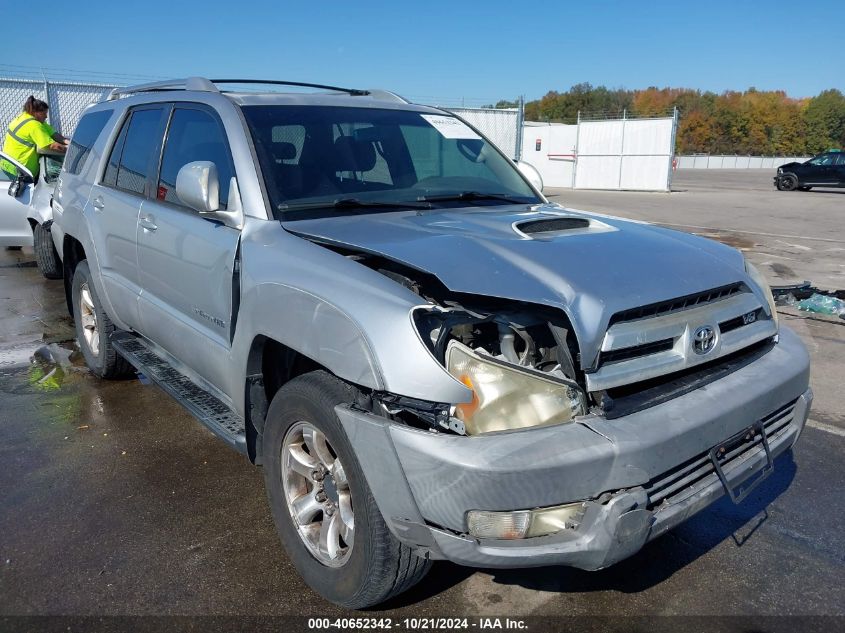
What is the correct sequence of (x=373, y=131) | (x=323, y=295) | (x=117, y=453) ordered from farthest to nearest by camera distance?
(x=117, y=453) → (x=373, y=131) → (x=323, y=295)

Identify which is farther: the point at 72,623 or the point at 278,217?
the point at 278,217

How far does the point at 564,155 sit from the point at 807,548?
31130 millimetres

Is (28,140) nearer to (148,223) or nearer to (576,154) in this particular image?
(148,223)

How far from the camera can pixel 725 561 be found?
301 cm

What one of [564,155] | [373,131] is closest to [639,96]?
[564,155]

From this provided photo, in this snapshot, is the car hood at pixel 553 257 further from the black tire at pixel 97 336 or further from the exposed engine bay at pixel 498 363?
the black tire at pixel 97 336

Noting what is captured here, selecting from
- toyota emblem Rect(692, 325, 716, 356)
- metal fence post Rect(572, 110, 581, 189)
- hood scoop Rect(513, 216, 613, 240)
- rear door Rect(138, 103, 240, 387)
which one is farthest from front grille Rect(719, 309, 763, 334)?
metal fence post Rect(572, 110, 581, 189)

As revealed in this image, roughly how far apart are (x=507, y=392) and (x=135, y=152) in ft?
10.3

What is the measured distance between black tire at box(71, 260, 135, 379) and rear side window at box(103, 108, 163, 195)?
0.80 metres

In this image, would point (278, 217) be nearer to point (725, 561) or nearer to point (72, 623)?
point (72, 623)

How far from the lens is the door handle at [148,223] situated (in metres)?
3.75

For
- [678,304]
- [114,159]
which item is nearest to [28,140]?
[114,159]

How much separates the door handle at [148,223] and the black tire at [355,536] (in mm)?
1584

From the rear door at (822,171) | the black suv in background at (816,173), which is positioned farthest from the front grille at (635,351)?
the rear door at (822,171)
